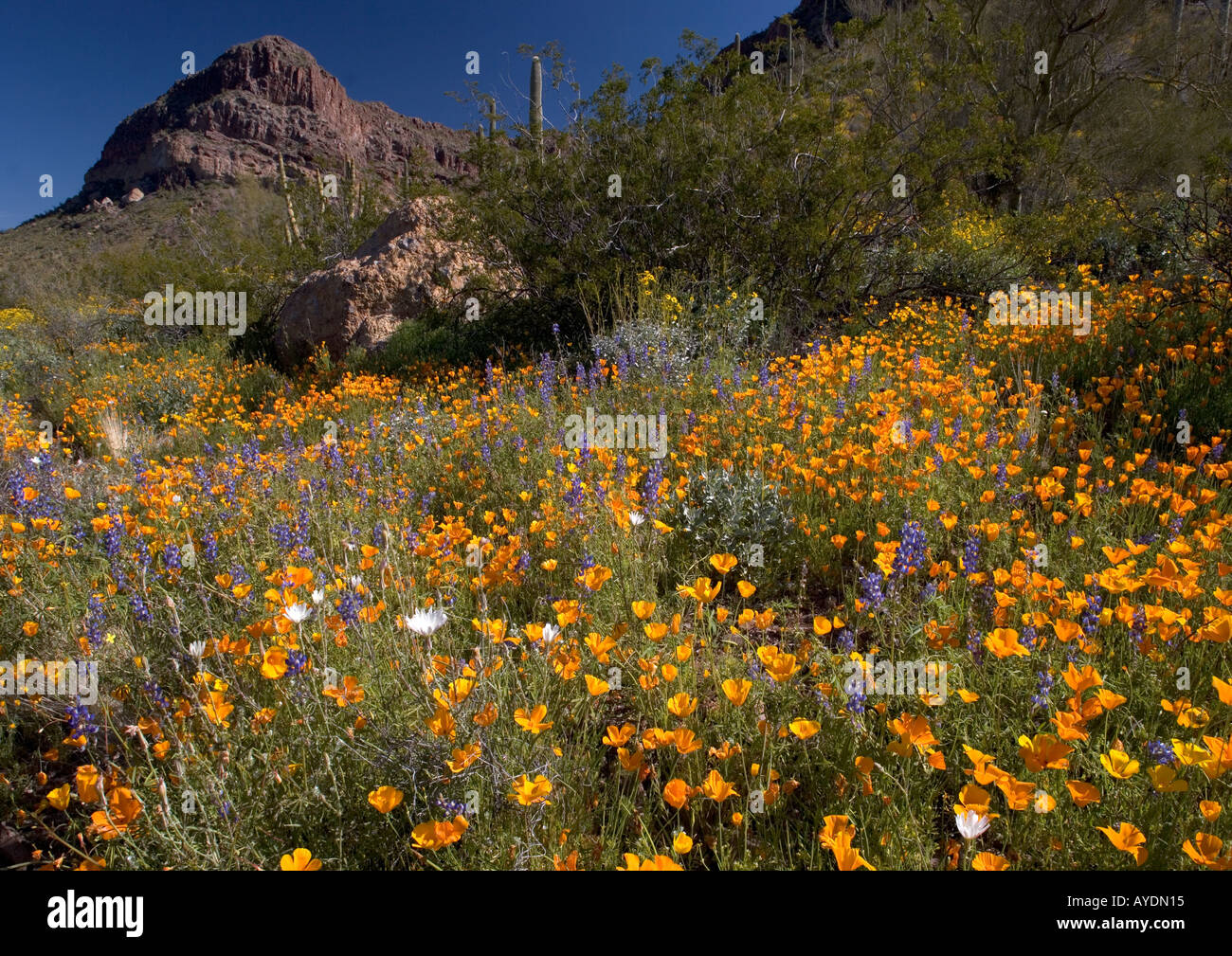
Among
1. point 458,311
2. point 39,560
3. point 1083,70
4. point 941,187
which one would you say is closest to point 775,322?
point 941,187

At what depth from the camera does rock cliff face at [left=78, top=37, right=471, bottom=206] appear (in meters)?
48.7

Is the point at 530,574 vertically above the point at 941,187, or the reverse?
the point at 941,187

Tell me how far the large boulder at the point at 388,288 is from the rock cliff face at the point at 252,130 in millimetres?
42392

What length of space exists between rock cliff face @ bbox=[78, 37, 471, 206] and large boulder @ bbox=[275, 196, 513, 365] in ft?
139

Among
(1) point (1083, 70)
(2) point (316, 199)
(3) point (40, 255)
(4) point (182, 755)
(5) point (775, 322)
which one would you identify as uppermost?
(3) point (40, 255)

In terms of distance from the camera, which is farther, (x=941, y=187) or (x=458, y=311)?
(x=458, y=311)

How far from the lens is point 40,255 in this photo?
95.0 ft

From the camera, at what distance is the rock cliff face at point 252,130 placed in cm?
4869

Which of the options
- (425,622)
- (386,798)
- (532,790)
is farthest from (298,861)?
(425,622)

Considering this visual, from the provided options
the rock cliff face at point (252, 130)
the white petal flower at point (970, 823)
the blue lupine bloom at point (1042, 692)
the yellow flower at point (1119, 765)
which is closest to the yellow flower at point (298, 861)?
the white petal flower at point (970, 823)

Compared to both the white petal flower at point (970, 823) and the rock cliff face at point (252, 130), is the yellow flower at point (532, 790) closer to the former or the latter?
the white petal flower at point (970, 823)

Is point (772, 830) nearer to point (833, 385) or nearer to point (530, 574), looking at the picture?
point (530, 574)

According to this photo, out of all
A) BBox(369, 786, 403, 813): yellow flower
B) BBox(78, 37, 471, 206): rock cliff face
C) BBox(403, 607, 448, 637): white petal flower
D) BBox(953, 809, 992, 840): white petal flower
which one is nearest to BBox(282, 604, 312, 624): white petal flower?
BBox(403, 607, 448, 637): white petal flower
